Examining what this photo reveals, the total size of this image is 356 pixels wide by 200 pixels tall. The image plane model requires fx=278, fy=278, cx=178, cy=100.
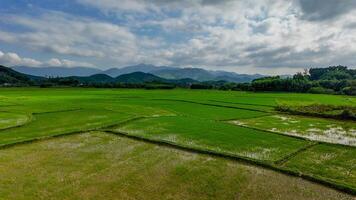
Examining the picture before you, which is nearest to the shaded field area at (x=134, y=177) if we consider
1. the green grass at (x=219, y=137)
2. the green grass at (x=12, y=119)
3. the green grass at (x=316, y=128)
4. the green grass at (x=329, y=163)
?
the green grass at (x=329, y=163)

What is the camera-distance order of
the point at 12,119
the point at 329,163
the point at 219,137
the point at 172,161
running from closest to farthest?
1. the point at 329,163
2. the point at 172,161
3. the point at 219,137
4. the point at 12,119

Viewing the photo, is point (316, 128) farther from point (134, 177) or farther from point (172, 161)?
point (134, 177)

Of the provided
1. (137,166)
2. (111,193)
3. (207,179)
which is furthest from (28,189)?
(207,179)

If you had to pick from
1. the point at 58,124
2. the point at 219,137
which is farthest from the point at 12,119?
the point at 219,137

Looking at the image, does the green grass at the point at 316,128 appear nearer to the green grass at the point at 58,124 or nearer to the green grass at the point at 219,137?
the green grass at the point at 219,137

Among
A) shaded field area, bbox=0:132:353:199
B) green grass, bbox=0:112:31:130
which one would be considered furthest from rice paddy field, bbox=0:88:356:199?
green grass, bbox=0:112:31:130

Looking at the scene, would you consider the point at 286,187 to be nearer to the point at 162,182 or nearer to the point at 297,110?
the point at 162,182

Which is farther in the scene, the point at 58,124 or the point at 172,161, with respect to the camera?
the point at 58,124

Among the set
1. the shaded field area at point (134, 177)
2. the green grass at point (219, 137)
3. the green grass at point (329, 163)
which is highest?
the green grass at point (219, 137)
